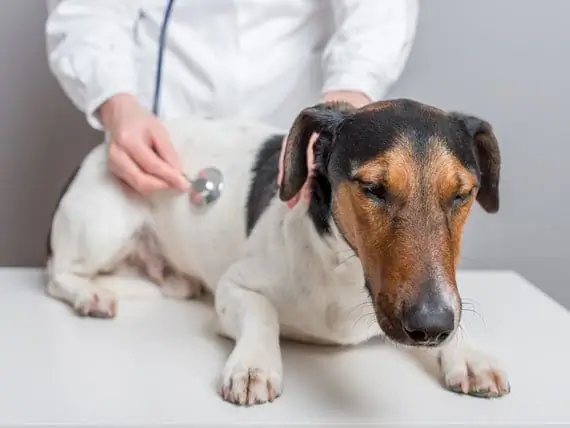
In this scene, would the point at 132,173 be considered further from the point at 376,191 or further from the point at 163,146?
the point at 376,191

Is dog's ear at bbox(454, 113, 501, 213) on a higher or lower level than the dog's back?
higher

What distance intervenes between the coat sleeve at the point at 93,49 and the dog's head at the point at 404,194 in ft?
1.64

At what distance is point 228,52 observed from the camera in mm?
1519

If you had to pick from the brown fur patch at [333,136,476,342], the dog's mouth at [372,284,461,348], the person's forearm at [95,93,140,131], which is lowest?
the person's forearm at [95,93,140,131]

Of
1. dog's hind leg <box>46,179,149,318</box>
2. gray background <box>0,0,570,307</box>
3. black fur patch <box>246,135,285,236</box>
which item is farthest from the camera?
gray background <box>0,0,570,307</box>

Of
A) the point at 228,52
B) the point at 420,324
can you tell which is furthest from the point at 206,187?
the point at 420,324

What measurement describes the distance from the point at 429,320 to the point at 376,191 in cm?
19

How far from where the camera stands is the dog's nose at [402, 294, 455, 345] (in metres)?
0.79

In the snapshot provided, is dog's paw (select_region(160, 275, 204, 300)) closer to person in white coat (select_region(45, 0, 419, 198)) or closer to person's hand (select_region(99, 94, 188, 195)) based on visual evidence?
person's hand (select_region(99, 94, 188, 195))

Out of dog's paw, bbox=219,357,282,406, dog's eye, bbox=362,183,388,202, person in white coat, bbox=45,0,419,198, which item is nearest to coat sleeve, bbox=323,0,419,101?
person in white coat, bbox=45,0,419,198

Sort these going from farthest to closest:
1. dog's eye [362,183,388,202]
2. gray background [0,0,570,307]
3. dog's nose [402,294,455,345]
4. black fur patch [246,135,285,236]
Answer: gray background [0,0,570,307], black fur patch [246,135,285,236], dog's eye [362,183,388,202], dog's nose [402,294,455,345]

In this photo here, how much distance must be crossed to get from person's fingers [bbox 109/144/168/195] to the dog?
58 mm

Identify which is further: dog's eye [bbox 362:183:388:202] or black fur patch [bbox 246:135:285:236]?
black fur patch [bbox 246:135:285:236]

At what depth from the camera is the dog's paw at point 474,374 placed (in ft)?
3.20
